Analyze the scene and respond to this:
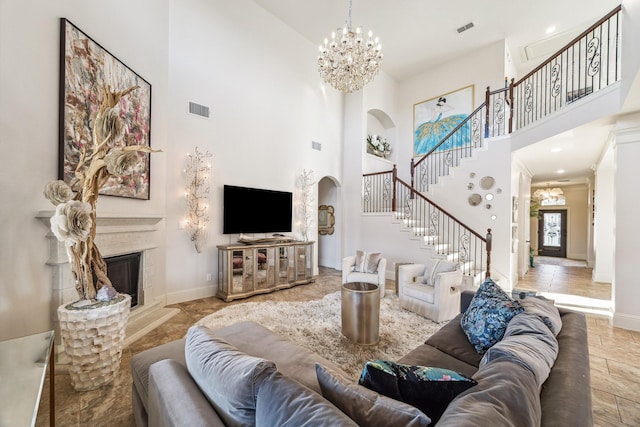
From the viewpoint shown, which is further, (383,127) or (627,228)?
(383,127)

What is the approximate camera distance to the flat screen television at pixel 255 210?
15.0 feet

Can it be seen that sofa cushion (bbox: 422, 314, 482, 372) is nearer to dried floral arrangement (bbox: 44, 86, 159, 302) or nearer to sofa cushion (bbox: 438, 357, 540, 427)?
sofa cushion (bbox: 438, 357, 540, 427)

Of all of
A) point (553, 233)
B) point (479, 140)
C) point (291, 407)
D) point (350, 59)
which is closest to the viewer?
point (291, 407)

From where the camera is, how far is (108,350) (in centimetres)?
212

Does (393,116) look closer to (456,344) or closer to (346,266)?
(346,266)

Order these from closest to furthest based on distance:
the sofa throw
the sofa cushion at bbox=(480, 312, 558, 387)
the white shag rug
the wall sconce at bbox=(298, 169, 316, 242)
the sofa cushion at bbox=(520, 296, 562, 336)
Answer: the sofa cushion at bbox=(480, 312, 558, 387), the sofa cushion at bbox=(520, 296, 562, 336), the white shag rug, the sofa throw, the wall sconce at bbox=(298, 169, 316, 242)

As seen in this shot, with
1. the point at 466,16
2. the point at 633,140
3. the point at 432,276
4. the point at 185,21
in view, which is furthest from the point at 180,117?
the point at 633,140

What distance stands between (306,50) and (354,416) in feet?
22.5

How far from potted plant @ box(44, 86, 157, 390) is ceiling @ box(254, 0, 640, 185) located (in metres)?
4.68

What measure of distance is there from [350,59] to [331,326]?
3.69 meters

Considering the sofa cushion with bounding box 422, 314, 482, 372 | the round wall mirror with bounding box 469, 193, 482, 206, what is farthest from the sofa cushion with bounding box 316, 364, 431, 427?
the round wall mirror with bounding box 469, 193, 482, 206

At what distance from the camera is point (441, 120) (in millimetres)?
7145

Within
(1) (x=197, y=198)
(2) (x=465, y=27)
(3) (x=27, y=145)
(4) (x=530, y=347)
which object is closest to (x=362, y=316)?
(4) (x=530, y=347)

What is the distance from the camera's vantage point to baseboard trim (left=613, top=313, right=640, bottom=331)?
3.31 m
